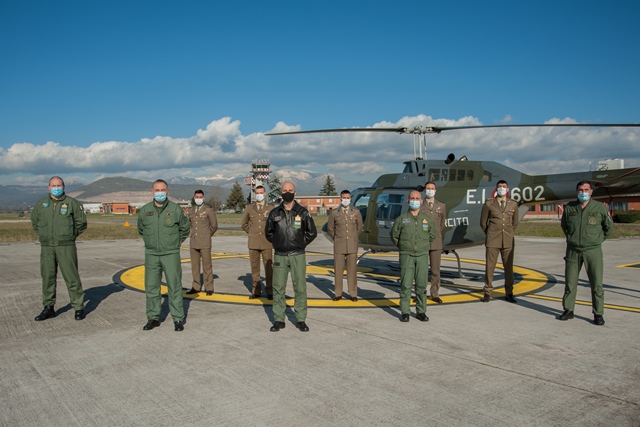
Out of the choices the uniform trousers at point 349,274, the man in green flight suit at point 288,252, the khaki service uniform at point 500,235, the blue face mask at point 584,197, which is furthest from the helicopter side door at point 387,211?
the man in green flight suit at point 288,252

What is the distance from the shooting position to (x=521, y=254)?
17.5 m

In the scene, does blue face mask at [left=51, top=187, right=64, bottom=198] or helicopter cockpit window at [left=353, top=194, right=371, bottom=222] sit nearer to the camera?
blue face mask at [left=51, top=187, right=64, bottom=198]

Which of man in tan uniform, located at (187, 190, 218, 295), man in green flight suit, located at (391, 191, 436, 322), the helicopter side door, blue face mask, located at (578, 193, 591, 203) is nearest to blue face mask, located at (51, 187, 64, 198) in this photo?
man in tan uniform, located at (187, 190, 218, 295)

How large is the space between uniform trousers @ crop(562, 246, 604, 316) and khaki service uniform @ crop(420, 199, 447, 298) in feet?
7.61

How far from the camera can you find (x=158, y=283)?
700 centimetres

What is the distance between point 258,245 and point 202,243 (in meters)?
1.29

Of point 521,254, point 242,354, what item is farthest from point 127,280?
point 521,254

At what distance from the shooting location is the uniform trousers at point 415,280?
734 centimetres

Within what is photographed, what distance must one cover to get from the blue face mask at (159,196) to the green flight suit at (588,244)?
6353mm

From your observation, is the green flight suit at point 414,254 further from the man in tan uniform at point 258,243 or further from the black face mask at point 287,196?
the man in tan uniform at point 258,243

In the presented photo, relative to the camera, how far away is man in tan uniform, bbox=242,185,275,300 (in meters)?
9.19

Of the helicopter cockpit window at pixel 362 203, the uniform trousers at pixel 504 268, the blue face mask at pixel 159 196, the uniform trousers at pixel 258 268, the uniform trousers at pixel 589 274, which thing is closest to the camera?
the blue face mask at pixel 159 196

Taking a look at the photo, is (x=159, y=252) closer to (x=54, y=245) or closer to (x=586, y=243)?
(x=54, y=245)

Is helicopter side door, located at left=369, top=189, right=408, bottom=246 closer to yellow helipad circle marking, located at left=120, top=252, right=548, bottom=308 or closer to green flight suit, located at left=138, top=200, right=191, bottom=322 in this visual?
yellow helipad circle marking, located at left=120, top=252, right=548, bottom=308
